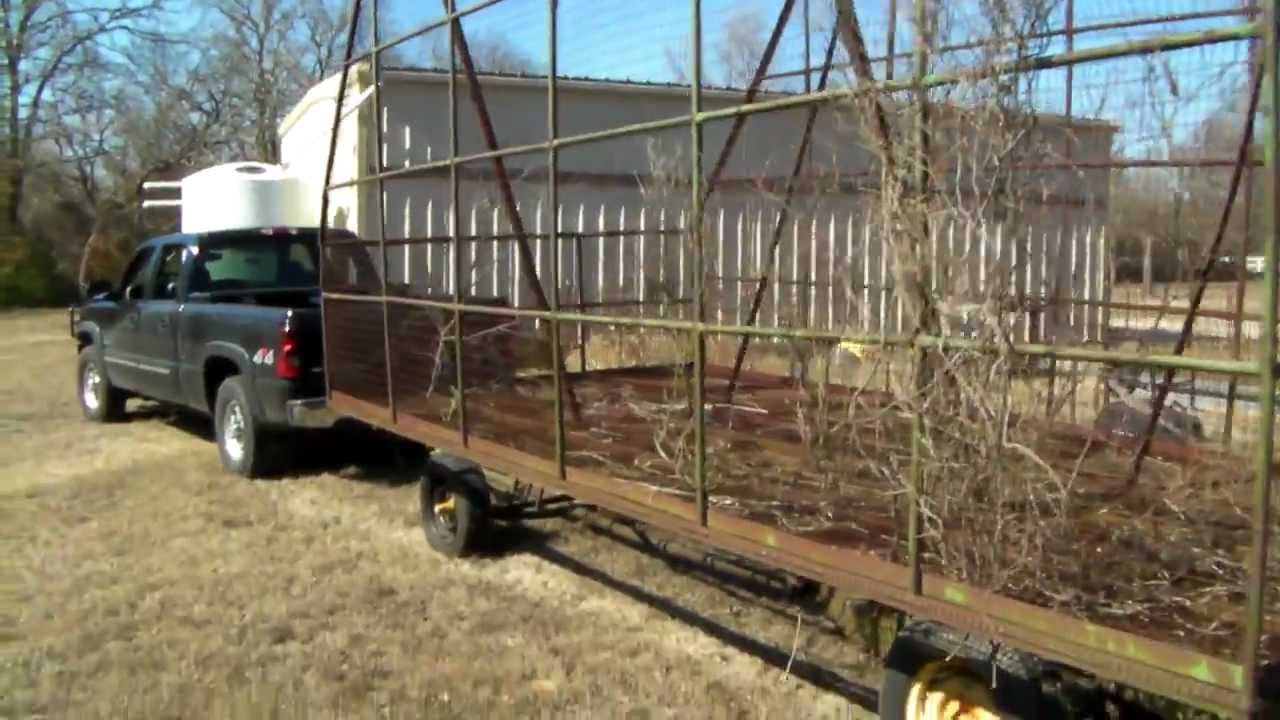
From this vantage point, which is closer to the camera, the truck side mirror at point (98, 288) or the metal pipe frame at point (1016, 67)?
the metal pipe frame at point (1016, 67)

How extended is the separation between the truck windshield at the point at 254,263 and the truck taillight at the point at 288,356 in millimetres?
1552

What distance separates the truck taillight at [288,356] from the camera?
793cm

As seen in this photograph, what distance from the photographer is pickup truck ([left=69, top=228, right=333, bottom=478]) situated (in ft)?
26.3

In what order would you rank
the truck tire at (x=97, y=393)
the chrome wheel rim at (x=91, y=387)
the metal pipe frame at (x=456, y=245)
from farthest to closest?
the chrome wheel rim at (x=91, y=387) → the truck tire at (x=97, y=393) → the metal pipe frame at (x=456, y=245)

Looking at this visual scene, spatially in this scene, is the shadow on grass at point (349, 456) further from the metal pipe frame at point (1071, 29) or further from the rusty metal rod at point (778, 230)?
the metal pipe frame at point (1071, 29)

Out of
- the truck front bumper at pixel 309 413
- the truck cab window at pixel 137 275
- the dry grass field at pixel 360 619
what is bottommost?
the dry grass field at pixel 360 619

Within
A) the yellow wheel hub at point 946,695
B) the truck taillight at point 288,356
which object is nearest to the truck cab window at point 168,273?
the truck taillight at point 288,356

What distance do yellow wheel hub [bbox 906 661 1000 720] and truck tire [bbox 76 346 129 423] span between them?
9.83m

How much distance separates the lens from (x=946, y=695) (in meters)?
3.55

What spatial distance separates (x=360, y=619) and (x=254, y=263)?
4.64 meters

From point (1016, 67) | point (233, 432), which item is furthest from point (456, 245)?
point (233, 432)

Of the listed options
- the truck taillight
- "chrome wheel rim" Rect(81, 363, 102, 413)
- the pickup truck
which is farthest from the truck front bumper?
"chrome wheel rim" Rect(81, 363, 102, 413)

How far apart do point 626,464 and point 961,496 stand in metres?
2.08

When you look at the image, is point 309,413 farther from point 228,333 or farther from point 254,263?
point 254,263
